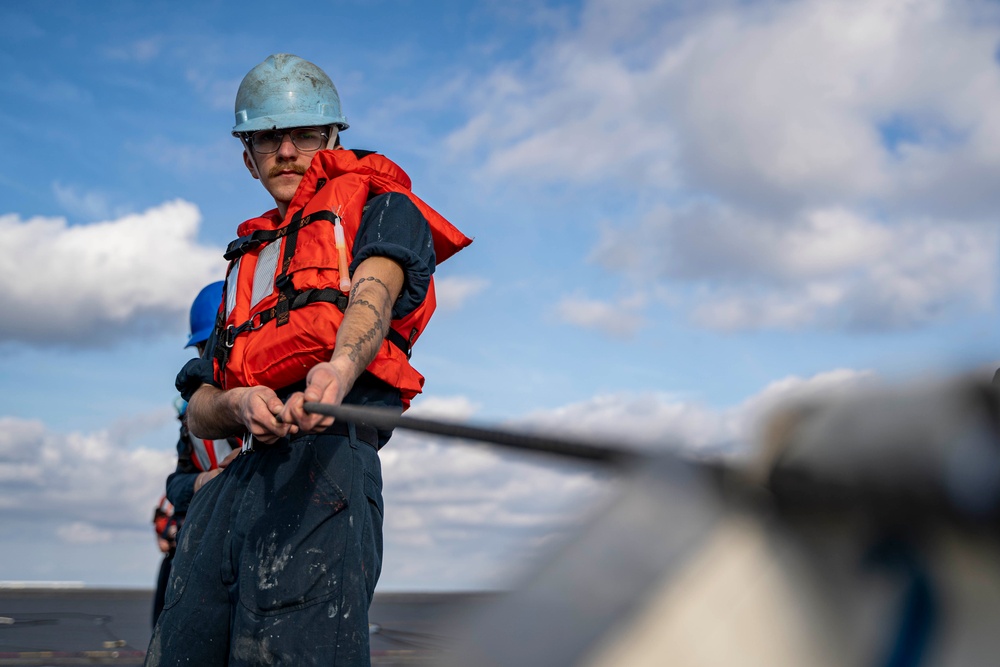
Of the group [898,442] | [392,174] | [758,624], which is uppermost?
[392,174]

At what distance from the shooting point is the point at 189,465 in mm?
4496

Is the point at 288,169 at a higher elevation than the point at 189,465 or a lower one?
higher

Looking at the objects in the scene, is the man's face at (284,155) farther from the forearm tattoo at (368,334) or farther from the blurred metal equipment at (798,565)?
the blurred metal equipment at (798,565)

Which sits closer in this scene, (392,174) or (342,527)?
(342,527)

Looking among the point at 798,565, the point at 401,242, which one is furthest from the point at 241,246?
the point at 798,565

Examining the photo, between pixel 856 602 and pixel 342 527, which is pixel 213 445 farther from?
pixel 856 602

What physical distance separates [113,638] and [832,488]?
→ 10147 millimetres

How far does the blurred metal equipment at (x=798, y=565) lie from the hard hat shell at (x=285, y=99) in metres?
2.37

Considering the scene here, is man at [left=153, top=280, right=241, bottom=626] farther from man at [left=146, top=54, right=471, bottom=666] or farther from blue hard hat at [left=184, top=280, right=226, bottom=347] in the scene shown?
man at [left=146, top=54, right=471, bottom=666]

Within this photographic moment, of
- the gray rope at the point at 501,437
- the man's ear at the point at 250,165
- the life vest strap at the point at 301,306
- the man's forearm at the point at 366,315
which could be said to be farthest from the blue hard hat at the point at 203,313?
the gray rope at the point at 501,437

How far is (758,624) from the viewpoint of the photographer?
0.65 meters

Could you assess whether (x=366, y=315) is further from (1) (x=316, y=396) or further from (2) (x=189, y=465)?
(2) (x=189, y=465)

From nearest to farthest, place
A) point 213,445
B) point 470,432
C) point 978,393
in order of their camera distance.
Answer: point 978,393 < point 470,432 < point 213,445

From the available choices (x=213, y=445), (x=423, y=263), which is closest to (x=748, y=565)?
(x=423, y=263)
